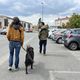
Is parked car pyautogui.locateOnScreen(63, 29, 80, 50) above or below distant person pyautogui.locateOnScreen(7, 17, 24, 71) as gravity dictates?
below

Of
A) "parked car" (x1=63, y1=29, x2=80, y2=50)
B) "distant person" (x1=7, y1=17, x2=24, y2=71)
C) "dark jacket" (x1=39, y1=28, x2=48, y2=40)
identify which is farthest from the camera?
"parked car" (x1=63, y1=29, x2=80, y2=50)

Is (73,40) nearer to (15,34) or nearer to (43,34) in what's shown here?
(43,34)

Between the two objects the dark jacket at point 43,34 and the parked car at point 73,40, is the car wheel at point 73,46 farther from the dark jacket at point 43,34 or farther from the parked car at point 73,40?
the dark jacket at point 43,34

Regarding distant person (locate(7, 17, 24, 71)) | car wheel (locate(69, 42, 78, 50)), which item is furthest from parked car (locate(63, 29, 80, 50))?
distant person (locate(7, 17, 24, 71))

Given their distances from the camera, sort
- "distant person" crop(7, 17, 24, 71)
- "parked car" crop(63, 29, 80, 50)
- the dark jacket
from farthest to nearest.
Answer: "parked car" crop(63, 29, 80, 50), the dark jacket, "distant person" crop(7, 17, 24, 71)

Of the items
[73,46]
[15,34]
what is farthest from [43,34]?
[15,34]

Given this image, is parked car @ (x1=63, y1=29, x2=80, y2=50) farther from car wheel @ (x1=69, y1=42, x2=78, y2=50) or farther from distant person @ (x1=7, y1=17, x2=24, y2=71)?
distant person @ (x1=7, y1=17, x2=24, y2=71)

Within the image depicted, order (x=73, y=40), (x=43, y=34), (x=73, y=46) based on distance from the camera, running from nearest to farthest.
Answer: (x=43, y=34) < (x=73, y=40) < (x=73, y=46)

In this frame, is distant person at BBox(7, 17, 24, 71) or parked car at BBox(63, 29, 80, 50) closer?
distant person at BBox(7, 17, 24, 71)

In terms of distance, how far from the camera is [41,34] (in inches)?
541

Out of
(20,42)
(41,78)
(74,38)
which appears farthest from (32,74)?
(74,38)

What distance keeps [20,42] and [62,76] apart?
199 cm

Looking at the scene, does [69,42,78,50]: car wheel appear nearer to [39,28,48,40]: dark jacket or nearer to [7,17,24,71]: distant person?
[39,28,48,40]: dark jacket

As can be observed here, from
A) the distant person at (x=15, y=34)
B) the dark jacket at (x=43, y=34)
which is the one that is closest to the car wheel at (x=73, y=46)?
the dark jacket at (x=43, y=34)
